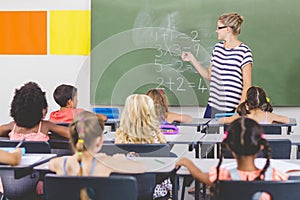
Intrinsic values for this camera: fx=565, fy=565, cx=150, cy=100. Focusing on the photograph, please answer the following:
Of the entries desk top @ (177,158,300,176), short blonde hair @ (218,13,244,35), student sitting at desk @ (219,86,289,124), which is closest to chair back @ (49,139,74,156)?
desk top @ (177,158,300,176)

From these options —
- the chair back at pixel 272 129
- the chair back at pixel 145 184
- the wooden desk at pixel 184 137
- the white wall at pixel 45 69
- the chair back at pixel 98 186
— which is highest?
the white wall at pixel 45 69

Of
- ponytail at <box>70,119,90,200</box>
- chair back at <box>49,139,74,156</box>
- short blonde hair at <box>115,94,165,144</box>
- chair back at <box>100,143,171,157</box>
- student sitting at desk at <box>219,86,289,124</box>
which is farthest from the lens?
student sitting at desk at <box>219,86,289,124</box>

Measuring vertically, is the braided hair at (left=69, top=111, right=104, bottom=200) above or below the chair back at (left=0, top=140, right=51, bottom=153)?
above

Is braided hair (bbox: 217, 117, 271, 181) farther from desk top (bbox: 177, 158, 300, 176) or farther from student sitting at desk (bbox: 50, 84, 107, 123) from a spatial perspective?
student sitting at desk (bbox: 50, 84, 107, 123)

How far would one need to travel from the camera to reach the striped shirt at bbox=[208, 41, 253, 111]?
516cm

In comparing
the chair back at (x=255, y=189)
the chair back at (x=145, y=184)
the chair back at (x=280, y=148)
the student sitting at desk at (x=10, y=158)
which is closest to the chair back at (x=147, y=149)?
the chair back at (x=145, y=184)

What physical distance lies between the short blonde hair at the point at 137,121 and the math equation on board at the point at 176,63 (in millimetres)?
2735

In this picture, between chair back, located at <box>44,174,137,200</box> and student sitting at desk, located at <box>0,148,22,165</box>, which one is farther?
student sitting at desk, located at <box>0,148,22,165</box>

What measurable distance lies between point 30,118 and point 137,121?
782mm

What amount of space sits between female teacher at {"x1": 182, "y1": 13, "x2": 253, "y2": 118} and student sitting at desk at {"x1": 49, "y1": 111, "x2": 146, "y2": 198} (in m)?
2.70

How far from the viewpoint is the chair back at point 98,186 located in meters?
2.23

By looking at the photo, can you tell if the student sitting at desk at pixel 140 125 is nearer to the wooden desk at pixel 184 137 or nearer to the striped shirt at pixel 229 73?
the wooden desk at pixel 184 137

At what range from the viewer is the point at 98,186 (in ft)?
7.38

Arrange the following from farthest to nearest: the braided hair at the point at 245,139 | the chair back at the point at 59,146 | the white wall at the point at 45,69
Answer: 1. the white wall at the point at 45,69
2. the chair back at the point at 59,146
3. the braided hair at the point at 245,139
